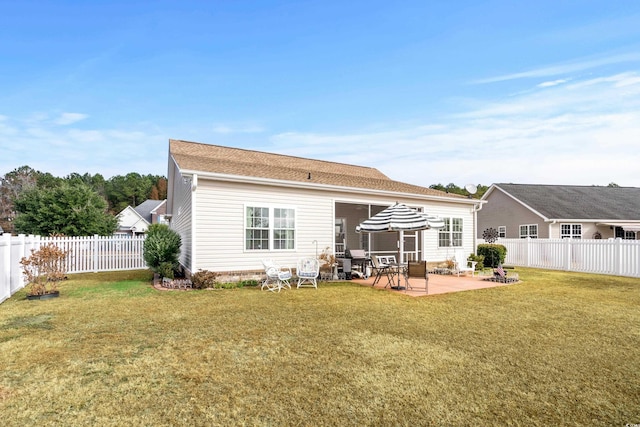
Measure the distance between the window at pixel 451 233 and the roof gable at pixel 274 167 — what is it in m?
1.12

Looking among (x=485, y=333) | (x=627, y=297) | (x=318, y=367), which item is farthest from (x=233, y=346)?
(x=627, y=297)

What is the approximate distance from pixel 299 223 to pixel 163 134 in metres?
11.3

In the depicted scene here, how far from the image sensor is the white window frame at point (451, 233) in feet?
47.6

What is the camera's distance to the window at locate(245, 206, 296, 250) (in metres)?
10.5

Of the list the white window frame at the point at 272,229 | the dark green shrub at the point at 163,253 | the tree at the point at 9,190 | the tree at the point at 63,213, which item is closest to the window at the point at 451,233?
the white window frame at the point at 272,229

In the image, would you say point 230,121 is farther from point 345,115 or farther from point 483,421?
point 483,421

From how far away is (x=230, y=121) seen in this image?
19562mm

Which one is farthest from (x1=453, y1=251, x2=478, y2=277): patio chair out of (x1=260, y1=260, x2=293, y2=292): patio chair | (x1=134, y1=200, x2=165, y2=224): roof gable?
(x1=134, y1=200, x2=165, y2=224): roof gable

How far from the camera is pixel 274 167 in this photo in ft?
45.4

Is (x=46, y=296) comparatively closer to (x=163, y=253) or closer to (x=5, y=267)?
(x=5, y=267)

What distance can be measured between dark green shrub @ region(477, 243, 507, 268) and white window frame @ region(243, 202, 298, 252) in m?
10.4

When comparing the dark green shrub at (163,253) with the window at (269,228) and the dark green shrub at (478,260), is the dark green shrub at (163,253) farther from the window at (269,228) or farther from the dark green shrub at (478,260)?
the dark green shrub at (478,260)

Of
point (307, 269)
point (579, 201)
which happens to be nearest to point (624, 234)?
point (579, 201)

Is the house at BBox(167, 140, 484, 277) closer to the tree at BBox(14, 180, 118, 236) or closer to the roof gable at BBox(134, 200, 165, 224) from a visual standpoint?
the tree at BBox(14, 180, 118, 236)
